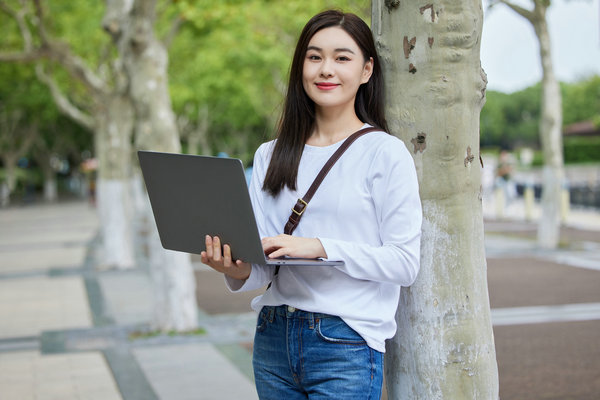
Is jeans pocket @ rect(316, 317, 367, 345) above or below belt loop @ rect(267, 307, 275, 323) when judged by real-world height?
below

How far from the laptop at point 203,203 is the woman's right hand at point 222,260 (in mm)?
18

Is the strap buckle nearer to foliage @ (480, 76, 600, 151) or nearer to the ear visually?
the ear

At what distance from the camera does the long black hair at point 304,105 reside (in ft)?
8.11

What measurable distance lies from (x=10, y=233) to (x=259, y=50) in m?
12.9

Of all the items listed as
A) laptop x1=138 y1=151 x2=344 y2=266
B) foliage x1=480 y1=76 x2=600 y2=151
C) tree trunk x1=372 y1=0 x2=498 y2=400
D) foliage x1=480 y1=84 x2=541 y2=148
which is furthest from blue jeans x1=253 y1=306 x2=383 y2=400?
foliage x1=480 y1=84 x2=541 y2=148

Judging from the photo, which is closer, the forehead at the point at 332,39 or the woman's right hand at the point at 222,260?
the woman's right hand at the point at 222,260

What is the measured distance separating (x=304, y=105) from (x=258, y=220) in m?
0.40

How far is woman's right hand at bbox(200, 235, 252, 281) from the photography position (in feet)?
7.62

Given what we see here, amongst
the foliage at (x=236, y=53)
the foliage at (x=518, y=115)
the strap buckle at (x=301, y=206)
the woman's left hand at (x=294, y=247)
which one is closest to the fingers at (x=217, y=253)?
the woman's left hand at (x=294, y=247)

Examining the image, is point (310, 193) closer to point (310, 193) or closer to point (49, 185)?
point (310, 193)

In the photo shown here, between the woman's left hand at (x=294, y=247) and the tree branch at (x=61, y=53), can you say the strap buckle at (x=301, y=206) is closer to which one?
the woman's left hand at (x=294, y=247)

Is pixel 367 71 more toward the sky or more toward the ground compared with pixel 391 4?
more toward the ground

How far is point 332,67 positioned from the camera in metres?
2.46

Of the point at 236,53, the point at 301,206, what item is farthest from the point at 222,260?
the point at 236,53
